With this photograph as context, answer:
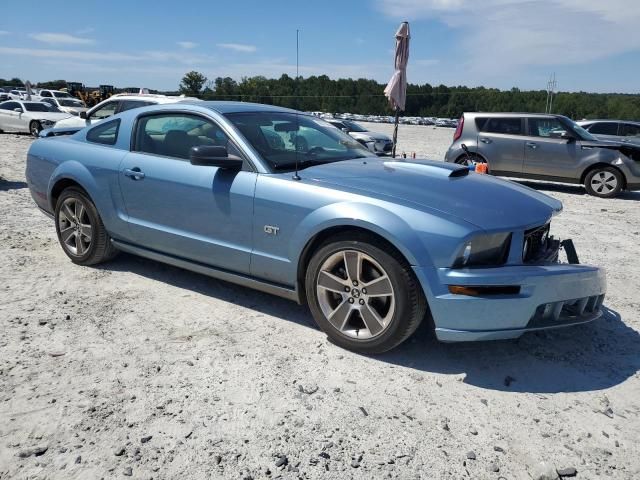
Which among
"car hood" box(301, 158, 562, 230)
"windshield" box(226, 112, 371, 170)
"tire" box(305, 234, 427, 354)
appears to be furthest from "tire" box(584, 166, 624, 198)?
"tire" box(305, 234, 427, 354)

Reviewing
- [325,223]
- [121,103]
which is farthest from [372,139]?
[325,223]

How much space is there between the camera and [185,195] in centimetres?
391

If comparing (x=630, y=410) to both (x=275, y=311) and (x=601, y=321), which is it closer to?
(x=601, y=321)

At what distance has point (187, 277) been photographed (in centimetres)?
470

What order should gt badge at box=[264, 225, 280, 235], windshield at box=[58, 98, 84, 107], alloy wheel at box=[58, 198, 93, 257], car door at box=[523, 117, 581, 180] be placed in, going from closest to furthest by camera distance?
gt badge at box=[264, 225, 280, 235], alloy wheel at box=[58, 198, 93, 257], car door at box=[523, 117, 581, 180], windshield at box=[58, 98, 84, 107]

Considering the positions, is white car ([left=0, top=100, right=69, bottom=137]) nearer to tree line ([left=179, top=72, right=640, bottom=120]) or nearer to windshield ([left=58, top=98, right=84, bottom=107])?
windshield ([left=58, top=98, right=84, bottom=107])

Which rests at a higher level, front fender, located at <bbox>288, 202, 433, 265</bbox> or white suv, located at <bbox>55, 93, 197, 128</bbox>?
white suv, located at <bbox>55, 93, 197, 128</bbox>

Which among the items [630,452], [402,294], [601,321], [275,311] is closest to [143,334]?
[275,311]

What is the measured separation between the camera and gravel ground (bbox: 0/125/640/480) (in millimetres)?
2363

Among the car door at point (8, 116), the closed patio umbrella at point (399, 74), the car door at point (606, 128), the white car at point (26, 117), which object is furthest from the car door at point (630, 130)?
the car door at point (8, 116)

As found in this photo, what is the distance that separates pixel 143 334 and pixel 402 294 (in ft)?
5.92

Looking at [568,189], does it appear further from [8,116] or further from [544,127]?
[8,116]

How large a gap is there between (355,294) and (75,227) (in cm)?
299

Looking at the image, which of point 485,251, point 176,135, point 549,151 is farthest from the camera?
point 549,151
